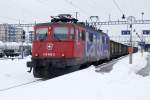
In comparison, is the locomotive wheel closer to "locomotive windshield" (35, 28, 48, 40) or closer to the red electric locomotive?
the red electric locomotive

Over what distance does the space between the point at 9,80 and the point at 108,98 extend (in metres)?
7.89

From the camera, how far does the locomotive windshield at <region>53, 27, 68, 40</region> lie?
53.5ft

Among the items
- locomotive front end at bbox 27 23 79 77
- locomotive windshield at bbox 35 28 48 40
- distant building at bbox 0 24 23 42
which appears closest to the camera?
locomotive front end at bbox 27 23 79 77

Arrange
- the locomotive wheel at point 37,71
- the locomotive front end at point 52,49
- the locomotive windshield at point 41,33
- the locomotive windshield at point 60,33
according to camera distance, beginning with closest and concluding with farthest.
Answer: the locomotive front end at point 52,49, the locomotive wheel at point 37,71, the locomotive windshield at point 60,33, the locomotive windshield at point 41,33

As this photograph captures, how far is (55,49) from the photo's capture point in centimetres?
1616

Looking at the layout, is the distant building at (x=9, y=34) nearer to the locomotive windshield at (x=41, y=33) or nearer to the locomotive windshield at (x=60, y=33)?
the locomotive windshield at (x=41, y=33)

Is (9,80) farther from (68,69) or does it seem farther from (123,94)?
(123,94)

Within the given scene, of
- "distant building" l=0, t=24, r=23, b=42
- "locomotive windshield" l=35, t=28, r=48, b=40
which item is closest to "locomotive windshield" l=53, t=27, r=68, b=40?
"locomotive windshield" l=35, t=28, r=48, b=40

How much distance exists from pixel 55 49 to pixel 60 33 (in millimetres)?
874

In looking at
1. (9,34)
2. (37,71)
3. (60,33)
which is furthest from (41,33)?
(9,34)

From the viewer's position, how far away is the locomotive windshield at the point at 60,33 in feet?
53.5

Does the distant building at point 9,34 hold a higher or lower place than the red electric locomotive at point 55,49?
higher

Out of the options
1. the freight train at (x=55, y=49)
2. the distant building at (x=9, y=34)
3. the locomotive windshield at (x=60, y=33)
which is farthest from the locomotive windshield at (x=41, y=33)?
the distant building at (x=9, y=34)

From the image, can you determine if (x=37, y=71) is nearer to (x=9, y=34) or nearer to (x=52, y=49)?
(x=52, y=49)
